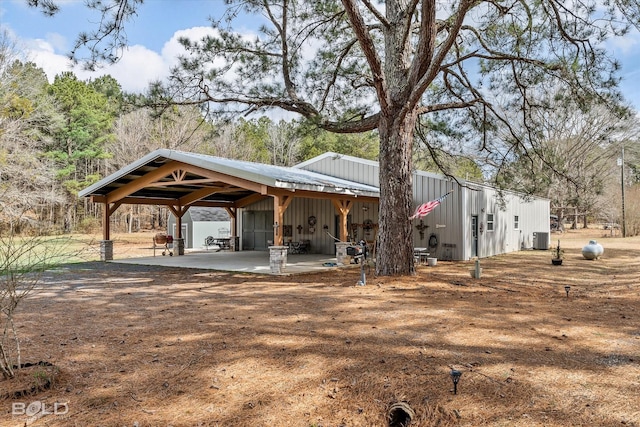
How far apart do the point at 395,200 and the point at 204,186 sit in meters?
7.88

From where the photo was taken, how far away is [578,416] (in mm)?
2670

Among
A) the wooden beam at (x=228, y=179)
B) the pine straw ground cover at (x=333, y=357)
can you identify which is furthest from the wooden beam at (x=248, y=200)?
the pine straw ground cover at (x=333, y=357)

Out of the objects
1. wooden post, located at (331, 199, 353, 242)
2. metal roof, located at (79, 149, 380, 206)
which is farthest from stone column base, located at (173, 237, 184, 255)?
wooden post, located at (331, 199, 353, 242)

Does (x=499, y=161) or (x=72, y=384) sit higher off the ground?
(x=499, y=161)

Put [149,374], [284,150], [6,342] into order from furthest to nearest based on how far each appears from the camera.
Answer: [284,150], [6,342], [149,374]

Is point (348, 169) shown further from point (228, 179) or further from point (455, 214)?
point (228, 179)

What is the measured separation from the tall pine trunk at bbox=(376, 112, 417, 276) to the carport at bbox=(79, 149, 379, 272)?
2.53 metres

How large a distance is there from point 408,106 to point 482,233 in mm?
8368

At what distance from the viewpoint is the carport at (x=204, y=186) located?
10.3 metres

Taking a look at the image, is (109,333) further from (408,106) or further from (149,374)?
(408,106)

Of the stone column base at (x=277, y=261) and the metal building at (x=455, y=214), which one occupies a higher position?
the metal building at (x=455, y=214)

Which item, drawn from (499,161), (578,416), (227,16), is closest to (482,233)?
(499,161)

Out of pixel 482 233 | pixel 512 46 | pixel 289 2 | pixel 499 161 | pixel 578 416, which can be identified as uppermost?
pixel 289 2

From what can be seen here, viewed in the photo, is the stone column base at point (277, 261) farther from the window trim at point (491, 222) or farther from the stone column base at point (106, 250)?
the window trim at point (491, 222)
